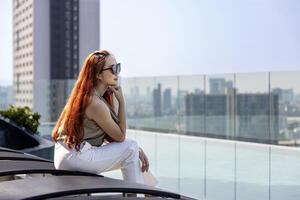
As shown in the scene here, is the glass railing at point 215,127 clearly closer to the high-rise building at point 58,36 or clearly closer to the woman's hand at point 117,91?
the woman's hand at point 117,91

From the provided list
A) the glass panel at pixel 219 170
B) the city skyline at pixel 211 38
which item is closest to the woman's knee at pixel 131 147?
the glass panel at pixel 219 170

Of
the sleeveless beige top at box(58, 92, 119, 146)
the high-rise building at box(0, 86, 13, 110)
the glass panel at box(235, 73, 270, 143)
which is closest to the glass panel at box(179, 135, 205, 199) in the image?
the sleeveless beige top at box(58, 92, 119, 146)

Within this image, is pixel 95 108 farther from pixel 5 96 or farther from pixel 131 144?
pixel 5 96

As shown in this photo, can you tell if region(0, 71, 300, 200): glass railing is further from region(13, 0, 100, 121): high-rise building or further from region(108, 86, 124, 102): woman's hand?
region(13, 0, 100, 121): high-rise building

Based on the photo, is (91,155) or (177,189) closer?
(91,155)

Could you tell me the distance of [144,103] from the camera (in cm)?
1602

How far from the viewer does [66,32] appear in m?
45.1

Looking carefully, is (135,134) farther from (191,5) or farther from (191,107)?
(191,5)

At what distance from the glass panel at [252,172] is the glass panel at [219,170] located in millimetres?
86

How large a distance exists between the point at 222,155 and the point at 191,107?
7281mm

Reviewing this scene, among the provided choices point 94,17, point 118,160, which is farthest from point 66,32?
point 118,160

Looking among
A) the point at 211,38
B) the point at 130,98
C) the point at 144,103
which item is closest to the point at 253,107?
the point at 144,103

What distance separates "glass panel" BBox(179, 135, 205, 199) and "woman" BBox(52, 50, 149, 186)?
2.57 meters

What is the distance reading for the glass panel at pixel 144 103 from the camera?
606 inches
